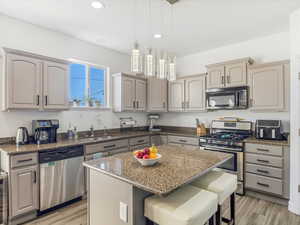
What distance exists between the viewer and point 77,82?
3.64 m

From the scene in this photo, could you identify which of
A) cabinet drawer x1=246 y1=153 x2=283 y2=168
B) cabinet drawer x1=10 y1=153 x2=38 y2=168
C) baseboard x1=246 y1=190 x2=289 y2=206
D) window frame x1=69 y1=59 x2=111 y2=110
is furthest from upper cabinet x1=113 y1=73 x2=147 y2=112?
baseboard x1=246 y1=190 x2=289 y2=206

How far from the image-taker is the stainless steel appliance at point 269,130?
2.97 meters

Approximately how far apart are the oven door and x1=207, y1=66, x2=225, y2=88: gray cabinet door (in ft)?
0.53

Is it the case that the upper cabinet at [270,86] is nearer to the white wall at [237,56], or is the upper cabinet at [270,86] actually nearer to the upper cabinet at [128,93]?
the white wall at [237,56]

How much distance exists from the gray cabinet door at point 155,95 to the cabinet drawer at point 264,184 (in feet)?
7.78

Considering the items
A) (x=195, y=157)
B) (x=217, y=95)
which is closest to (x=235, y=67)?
(x=217, y=95)

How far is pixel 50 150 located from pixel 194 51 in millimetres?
3648

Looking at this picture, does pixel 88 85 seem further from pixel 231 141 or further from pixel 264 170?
pixel 264 170

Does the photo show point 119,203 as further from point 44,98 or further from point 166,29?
point 166,29

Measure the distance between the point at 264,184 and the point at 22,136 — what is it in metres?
3.79

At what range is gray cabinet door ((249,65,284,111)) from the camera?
2969mm

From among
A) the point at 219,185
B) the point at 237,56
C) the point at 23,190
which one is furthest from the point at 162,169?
the point at 237,56

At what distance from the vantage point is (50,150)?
8.17ft

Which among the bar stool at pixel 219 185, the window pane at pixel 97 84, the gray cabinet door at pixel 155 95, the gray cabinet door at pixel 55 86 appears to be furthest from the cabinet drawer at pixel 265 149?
the gray cabinet door at pixel 55 86
